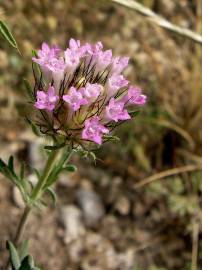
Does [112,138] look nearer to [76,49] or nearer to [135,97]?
[135,97]

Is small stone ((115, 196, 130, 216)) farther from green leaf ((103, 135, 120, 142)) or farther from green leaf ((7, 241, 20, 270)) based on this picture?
green leaf ((103, 135, 120, 142))

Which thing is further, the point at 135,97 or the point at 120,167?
the point at 120,167

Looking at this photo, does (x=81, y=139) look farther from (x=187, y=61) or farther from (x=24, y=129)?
(x=187, y=61)

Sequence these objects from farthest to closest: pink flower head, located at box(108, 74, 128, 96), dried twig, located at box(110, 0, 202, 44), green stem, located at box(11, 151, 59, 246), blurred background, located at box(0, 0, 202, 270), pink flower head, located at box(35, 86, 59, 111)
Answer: blurred background, located at box(0, 0, 202, 270)
dried twig, located at box(110, 0, 202, 44)
green stem, located at box(11, 151, 59, 246)
pink flower head, located at box(108, 74, 128, 96)
pink flower head, located at box(35, 86, 59, 111)

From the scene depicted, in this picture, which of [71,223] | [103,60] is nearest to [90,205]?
[71,223]

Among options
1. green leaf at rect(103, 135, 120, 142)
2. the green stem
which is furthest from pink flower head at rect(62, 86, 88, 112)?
the green stem

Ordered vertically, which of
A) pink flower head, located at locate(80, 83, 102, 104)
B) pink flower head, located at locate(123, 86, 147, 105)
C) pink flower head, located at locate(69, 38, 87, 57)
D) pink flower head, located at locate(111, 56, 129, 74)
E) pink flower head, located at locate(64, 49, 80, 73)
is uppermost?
pink flower head, located at locate(69, 38, 87, 57)
